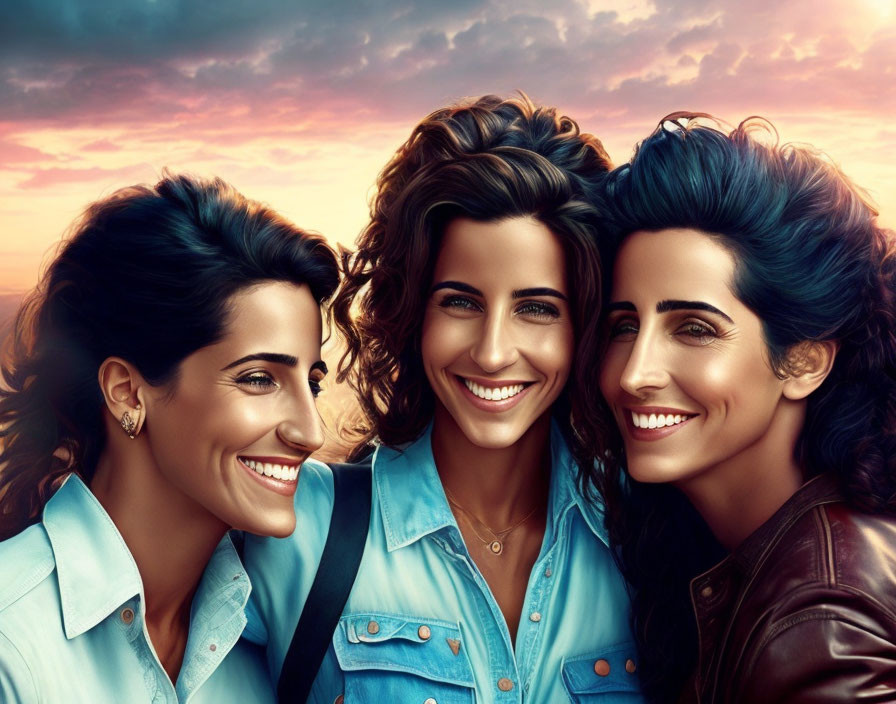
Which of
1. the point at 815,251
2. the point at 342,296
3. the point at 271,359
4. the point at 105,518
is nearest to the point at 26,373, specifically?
the point at 105,518

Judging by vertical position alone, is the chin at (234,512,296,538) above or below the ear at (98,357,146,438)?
below

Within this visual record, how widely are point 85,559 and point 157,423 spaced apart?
1.40 ft

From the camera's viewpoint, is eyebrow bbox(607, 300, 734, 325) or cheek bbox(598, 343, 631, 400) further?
cheek bbox(598, 343, 631, 400)

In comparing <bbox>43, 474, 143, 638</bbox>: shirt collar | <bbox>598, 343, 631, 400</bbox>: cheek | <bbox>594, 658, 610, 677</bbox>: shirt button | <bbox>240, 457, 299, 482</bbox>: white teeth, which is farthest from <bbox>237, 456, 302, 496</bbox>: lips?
<bbox>594, 658, 610, 677</bbox>: shirt button

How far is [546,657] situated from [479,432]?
Answer: 74 centimetres

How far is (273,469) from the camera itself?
296 centimetres

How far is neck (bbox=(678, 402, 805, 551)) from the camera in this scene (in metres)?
3.02

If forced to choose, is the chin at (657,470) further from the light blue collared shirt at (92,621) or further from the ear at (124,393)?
the ear at (124,393)

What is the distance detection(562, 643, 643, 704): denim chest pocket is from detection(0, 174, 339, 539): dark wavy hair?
1.44 metres

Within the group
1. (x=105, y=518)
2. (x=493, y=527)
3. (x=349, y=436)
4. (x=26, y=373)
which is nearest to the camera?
(x=105, y=518)

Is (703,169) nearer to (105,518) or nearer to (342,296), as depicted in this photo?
(342,296)

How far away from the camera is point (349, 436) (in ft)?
12.2

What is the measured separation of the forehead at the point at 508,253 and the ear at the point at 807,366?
73 cm

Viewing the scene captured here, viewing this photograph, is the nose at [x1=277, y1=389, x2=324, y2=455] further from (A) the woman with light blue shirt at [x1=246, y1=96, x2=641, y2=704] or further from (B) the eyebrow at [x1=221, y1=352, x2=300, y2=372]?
(A) the woman with light blue shirt at [x1=246, y1=96, x2=641, y2=704]
